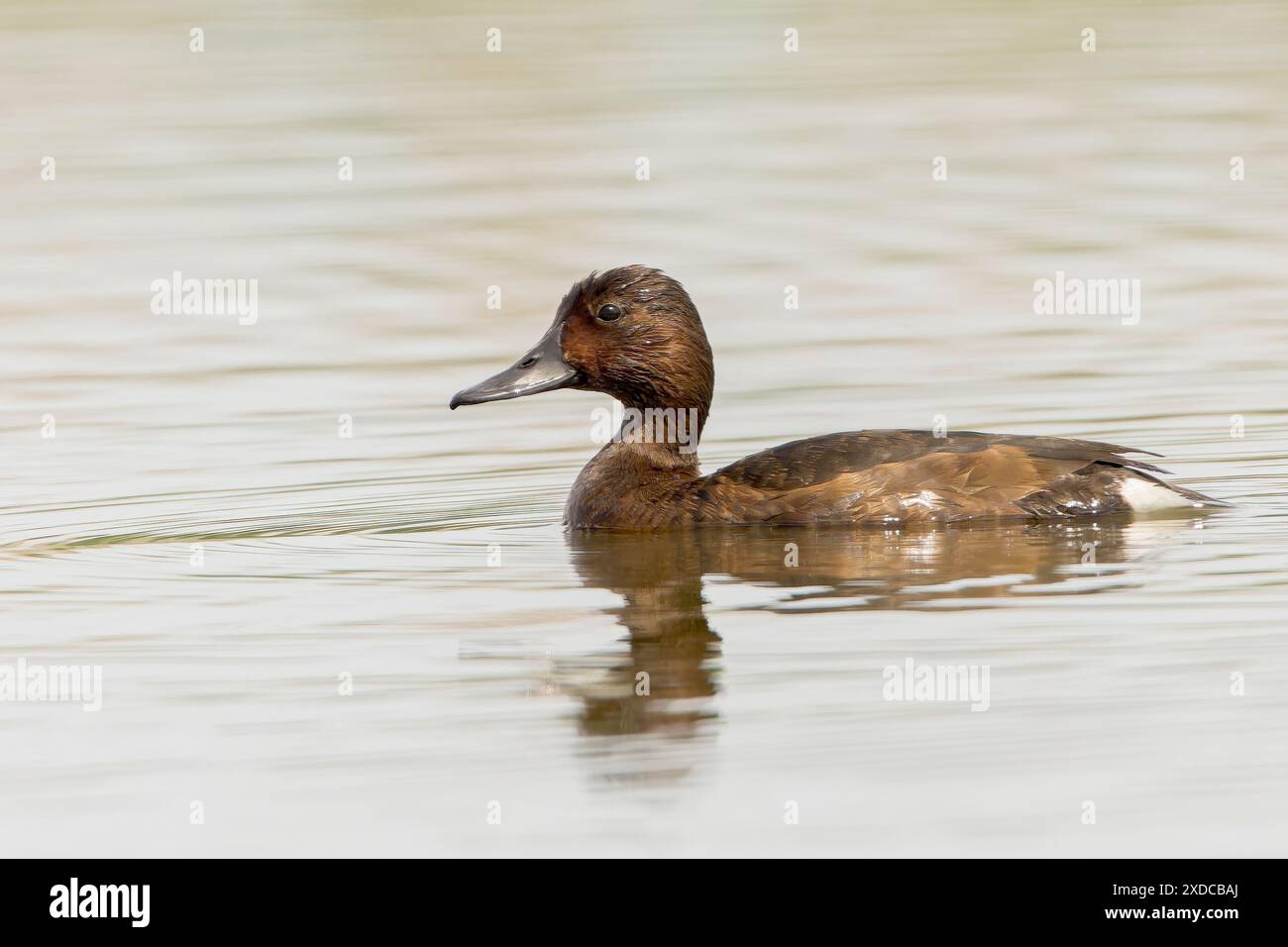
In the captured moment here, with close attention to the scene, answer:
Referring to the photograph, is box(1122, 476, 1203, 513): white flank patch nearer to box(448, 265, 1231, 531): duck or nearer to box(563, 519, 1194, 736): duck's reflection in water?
box(448, 265, 1231, 531): duck

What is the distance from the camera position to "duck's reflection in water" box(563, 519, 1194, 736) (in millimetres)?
7887

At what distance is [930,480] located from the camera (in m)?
10.5

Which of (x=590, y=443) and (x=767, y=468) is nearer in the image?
(x=767, y=468)

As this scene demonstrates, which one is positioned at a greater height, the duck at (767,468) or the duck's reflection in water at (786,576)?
the duck at (767,468)

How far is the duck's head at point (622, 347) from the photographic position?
11.2 metres

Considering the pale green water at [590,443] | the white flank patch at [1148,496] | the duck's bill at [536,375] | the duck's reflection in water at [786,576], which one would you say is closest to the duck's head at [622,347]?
the duck's bill at [536,375]

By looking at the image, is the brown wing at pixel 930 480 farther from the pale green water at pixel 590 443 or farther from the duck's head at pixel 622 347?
the duck's head at pixel 622 347

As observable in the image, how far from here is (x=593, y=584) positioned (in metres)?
9.68

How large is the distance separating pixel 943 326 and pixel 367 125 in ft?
33.2

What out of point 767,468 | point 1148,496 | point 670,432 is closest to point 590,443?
point 670,432

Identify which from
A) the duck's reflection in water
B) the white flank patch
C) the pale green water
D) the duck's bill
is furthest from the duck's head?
the white flank patch

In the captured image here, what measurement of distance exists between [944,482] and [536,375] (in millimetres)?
2019

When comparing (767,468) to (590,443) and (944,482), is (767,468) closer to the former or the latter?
(944,482)

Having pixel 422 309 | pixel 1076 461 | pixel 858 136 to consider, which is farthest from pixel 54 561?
pixel 858 136
